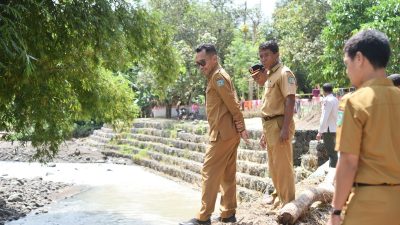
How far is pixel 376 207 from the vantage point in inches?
76.4

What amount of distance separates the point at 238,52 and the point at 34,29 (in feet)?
68.4

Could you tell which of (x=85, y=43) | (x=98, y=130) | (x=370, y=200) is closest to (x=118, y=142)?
(x=98, y=130)

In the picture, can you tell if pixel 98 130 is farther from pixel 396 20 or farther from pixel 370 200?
pixel 370 200

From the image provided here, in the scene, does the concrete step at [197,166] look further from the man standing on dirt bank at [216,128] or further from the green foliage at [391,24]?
the green foliage at [391,24]

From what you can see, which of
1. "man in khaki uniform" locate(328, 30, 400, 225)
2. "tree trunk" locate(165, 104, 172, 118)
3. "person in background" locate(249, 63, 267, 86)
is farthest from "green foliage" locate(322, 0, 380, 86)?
"tree trunk" locate(165, 104, 172, 118)

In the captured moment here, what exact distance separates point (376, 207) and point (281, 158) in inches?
87.7

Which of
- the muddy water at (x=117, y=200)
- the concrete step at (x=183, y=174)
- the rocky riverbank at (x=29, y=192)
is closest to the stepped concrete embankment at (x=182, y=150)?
the concrete step at (x=183, y=174)

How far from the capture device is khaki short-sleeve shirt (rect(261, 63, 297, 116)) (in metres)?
4.14

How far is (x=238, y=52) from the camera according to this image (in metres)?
25.3

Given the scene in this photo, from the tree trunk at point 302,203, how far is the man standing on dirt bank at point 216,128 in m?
0.66

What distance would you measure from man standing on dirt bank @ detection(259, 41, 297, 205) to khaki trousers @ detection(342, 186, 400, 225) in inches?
82.9

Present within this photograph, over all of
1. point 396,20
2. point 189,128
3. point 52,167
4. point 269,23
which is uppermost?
point 269,23

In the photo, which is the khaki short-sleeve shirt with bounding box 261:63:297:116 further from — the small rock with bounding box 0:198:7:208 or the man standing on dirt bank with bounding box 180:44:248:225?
the small rock with bounding box 0:198:7:208

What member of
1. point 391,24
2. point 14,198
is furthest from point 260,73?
point 14,198
